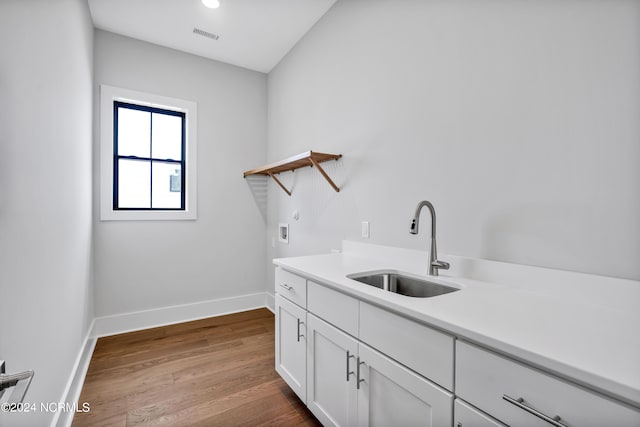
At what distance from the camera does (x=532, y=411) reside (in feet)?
2.22

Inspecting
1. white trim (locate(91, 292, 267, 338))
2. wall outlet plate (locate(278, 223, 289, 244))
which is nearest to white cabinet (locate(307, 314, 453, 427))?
wall outlet plate (locate(278, 223, 289, 244))

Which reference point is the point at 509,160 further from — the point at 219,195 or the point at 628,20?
the point at 219,195

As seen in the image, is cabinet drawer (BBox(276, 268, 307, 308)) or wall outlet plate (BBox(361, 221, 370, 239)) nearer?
cabinet drawer (BBox(276, 268, 307, 308))

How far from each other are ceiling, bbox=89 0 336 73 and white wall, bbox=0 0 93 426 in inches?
24.0

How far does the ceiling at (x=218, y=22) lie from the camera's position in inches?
92.0

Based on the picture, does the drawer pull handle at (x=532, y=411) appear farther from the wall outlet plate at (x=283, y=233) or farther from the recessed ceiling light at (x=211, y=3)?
the recessed ceiling light at (x=211, y=3)

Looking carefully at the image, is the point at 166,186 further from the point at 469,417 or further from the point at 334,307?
the point at 469,417

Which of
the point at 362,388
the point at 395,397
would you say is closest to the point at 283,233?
the point at 362,388

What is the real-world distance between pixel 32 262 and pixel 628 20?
227 centimetres

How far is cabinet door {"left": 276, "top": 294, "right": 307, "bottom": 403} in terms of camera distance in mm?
1590

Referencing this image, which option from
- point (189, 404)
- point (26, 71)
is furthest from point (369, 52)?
point (189, 404)

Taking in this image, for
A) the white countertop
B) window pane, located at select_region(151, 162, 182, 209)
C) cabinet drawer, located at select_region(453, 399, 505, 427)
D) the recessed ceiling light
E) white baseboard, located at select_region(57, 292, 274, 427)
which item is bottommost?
white baseboard, located at select_region(57, 292, 274, 427)

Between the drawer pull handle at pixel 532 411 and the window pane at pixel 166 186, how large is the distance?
3074 mm

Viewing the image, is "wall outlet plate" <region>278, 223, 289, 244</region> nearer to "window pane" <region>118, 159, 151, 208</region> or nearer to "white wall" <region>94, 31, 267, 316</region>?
"white wall" <region>94, 31, 267, 316</region>
